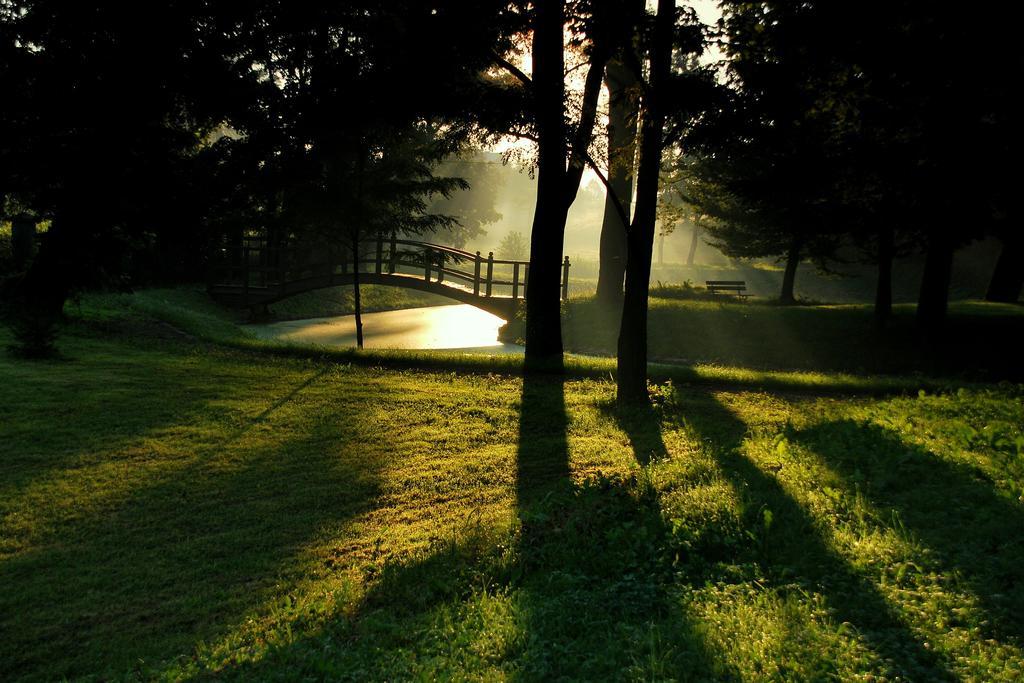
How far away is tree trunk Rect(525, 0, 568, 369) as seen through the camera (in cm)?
1159

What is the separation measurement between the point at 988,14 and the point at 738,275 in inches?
1648

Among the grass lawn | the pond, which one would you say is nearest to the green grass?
the pond

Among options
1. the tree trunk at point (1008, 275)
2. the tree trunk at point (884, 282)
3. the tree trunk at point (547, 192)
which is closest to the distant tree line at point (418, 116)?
the tree trunk at point (547, 192)

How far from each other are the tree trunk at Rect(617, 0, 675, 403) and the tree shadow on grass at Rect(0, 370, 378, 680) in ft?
14.4

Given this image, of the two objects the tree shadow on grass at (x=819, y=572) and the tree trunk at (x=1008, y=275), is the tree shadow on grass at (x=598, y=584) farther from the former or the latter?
the tree trunk at (x=1008, y=275)

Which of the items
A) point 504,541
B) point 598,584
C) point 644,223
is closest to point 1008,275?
point 644,223

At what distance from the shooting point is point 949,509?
5613mm

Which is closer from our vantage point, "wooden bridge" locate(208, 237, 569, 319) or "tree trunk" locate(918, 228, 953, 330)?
"tree trunk" locate(918, 228, 953, 330)

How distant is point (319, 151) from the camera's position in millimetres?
17828

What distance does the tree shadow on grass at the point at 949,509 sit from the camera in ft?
14.4

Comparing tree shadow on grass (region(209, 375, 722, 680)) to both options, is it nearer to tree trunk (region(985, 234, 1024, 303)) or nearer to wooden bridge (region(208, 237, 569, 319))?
wooden bridge (region(208, 237, 569, 319))

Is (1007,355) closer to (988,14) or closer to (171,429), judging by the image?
(988,14)

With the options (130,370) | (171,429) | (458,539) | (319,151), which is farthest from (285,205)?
(458,539)

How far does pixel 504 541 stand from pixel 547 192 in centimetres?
804
